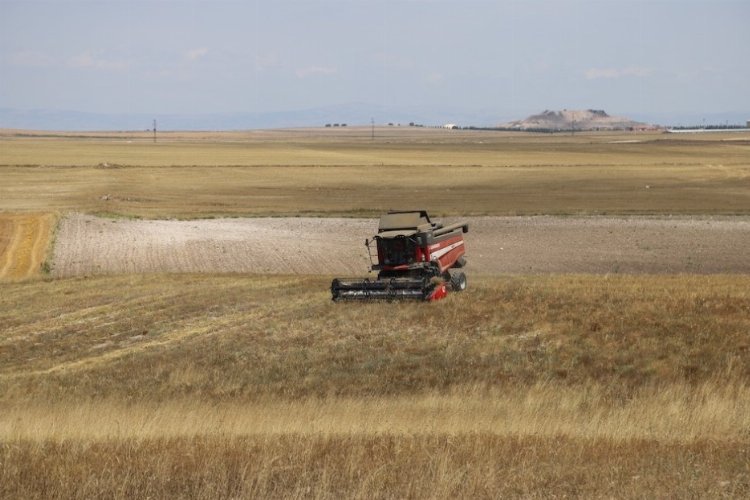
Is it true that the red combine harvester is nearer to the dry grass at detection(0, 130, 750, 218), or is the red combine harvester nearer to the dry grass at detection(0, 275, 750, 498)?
the dry grass at detection(0, 275, 750, 498)

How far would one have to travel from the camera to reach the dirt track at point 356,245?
37406mm

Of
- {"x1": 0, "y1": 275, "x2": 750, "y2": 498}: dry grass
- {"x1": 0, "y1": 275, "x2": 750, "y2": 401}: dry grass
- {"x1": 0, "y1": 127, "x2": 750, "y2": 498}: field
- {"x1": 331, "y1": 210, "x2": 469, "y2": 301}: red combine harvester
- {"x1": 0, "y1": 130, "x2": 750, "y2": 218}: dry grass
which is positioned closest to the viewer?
{"x1": 0, "y1": 275, "x2": 750, "y2": 498}: dry grass

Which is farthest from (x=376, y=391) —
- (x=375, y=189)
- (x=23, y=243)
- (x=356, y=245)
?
(x=375, y=189)

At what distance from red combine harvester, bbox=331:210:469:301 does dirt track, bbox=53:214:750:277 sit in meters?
10.6

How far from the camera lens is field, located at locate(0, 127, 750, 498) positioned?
9547 mm

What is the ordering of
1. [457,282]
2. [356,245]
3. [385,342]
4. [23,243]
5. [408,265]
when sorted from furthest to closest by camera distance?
[23,243] < [356,245] < [457,282] < [408,265] < [385,342]

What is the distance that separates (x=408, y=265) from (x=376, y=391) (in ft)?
24.2

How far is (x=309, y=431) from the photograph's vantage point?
1191cm

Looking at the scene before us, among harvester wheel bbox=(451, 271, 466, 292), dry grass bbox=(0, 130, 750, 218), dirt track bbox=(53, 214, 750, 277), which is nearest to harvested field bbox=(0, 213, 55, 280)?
dirt track bbox=(53, 214, 750, 277)

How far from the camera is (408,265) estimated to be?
2423 centimetres

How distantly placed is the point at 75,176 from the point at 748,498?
91019mm

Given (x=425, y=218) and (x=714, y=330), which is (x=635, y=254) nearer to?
(x=425, y=218)

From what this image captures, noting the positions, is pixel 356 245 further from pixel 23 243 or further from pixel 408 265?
pixel 408 265

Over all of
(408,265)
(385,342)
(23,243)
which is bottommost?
(23,243)
